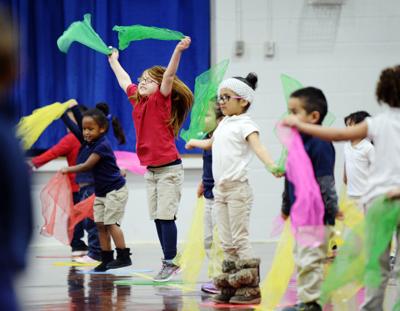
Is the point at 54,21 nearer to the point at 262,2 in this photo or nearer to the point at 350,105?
the point at 262,2

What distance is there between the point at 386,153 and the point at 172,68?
2474mm

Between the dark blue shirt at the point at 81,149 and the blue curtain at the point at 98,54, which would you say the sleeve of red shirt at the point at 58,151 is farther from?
the blue curtain at the point at 98,54

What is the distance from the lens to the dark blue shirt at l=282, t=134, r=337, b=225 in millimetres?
4820

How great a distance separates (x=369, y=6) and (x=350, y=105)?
115cm

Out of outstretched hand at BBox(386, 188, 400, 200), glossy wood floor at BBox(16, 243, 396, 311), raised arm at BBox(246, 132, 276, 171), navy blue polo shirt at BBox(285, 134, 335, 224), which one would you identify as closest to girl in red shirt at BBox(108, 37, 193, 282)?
glossy wood floor at BBox(16, 243, 396, 311)

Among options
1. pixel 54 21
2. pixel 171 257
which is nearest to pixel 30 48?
pixel 54 21

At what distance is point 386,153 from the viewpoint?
14.1 feet

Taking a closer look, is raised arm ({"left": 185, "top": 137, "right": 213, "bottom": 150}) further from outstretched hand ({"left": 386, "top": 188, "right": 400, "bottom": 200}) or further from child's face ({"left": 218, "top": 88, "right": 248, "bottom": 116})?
outstretched hand ({"left": 386, "top": 188, "right": 400, "bottom": 200})

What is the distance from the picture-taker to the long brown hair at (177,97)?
22.4 ft

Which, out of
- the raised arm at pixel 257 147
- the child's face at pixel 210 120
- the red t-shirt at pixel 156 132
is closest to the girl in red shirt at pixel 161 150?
the red t-shirt at pixel 156 132

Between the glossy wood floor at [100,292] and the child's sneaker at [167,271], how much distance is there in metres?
0.20

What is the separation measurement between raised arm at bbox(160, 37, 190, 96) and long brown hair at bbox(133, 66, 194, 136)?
15 centimetres

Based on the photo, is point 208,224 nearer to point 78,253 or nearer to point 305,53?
point 78,253

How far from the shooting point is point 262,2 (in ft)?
35.4
